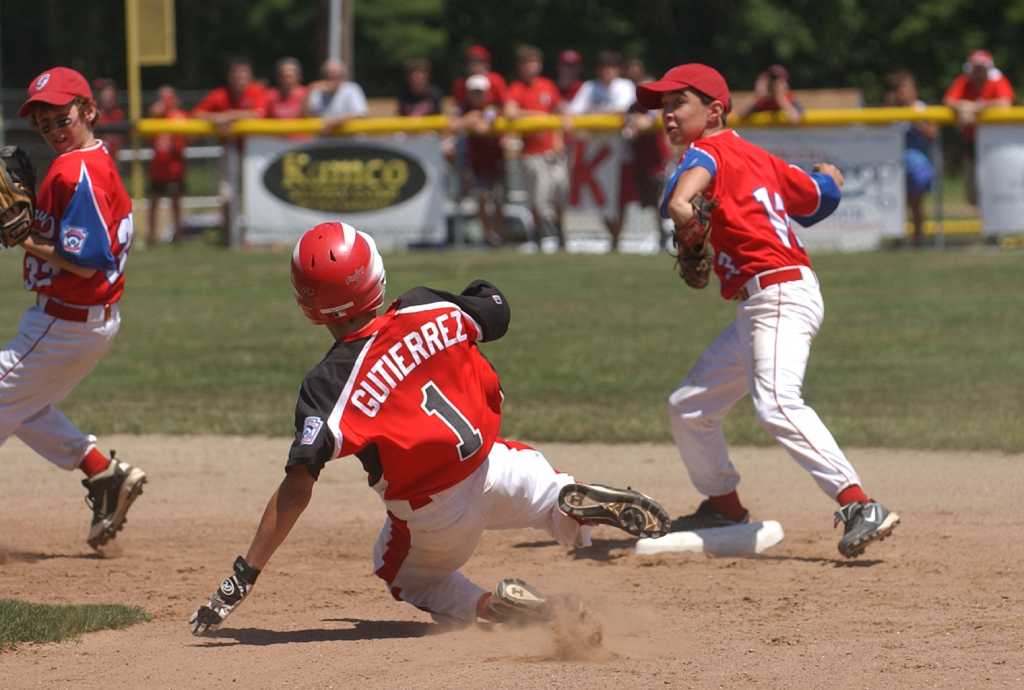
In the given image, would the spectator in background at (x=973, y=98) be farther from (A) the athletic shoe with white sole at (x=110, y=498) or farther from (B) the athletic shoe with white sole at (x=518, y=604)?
(B) the athletic shoe with white sole at (x=518, y=604)

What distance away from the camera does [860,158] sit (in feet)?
56.5

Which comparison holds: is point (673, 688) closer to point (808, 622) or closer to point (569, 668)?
point (569, 668)

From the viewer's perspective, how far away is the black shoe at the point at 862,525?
652cm

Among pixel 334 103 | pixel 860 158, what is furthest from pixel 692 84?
pixel 334 103

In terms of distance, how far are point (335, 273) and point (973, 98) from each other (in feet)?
44.8

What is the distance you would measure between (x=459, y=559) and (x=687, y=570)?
1486 mm

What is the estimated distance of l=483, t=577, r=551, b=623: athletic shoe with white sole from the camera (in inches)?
225

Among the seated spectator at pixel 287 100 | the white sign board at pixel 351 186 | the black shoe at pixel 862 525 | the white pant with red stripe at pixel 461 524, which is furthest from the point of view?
the seated spectator at pixel 287 100

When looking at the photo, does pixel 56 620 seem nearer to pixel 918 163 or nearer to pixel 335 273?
pixel 335 273

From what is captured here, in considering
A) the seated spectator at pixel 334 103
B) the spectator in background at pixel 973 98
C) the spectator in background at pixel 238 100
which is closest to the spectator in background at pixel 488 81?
the seated spectator at pixel 334 103

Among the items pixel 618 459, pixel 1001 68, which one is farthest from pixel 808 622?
pixel 1001 68

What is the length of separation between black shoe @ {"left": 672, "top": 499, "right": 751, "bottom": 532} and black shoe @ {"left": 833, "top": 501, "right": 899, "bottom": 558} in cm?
98

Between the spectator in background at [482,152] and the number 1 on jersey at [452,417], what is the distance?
496 inches

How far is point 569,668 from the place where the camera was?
5348mm
